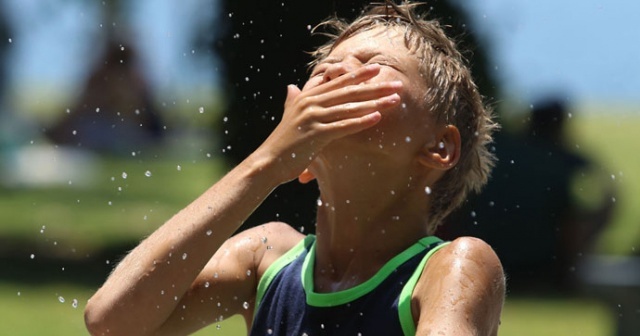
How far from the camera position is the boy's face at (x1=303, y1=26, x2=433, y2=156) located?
2.66 metres

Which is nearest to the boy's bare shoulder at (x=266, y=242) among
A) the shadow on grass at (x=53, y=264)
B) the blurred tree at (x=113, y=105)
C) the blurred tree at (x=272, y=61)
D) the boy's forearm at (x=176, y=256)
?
the boy's forearm at (x=176, y=256)

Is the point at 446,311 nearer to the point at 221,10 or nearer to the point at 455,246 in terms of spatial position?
the point at 455,246

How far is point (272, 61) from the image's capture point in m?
7.57

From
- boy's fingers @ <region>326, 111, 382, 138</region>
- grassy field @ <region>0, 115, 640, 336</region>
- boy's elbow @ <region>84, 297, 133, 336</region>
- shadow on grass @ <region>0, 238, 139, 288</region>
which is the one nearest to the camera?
boy's fingers @ <region>326, 111, 382, 138</region>

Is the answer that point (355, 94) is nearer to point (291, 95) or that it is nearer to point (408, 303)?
point (291, 95)

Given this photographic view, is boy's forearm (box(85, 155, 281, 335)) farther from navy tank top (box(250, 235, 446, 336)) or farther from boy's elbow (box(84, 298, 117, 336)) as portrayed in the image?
navy tank top (box(250, 235, 446, 336))

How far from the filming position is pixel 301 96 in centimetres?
264

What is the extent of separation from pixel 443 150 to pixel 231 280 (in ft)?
2.07

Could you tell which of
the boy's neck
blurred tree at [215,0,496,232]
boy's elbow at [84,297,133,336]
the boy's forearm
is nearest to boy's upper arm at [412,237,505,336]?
the boy's neck

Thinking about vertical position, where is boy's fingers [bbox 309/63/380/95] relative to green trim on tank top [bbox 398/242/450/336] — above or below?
above

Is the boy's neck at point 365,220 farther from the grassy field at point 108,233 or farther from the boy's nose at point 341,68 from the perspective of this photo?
the grassy field at point 108,233

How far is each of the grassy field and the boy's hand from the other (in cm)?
365

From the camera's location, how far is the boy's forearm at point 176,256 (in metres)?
2.61

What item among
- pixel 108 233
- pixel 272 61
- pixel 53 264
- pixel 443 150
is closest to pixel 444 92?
pixel 443 150
